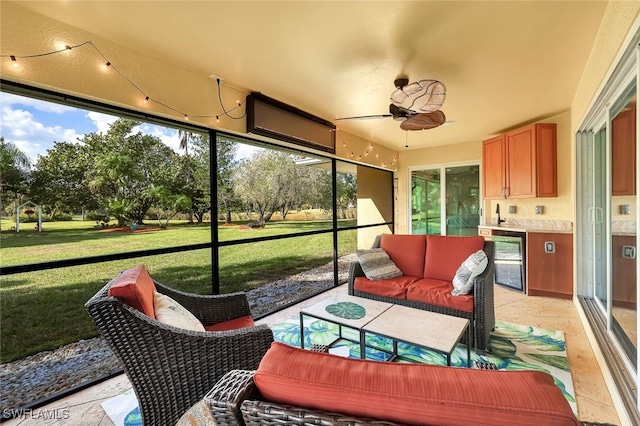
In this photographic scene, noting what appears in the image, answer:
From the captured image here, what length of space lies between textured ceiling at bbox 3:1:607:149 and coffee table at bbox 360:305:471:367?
6.72 ft

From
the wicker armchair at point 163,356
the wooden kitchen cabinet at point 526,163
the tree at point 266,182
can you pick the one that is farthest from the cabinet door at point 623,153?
the tree at point 266,182

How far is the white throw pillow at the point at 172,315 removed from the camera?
1.44m

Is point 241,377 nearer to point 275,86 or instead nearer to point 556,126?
point 275,86

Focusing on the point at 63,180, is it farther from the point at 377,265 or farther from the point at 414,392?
the point at 377,265

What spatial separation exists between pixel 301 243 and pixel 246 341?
110 inches

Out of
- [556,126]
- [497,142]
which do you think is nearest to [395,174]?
[497,142]

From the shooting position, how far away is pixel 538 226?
13.7 ft

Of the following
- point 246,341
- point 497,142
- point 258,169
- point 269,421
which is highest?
point 497,142

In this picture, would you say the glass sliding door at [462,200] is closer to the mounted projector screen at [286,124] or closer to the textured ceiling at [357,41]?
the textured ceiling at [357,41]

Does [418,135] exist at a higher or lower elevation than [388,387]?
higher

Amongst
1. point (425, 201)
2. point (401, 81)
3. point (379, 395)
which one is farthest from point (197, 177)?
point (425, 201)

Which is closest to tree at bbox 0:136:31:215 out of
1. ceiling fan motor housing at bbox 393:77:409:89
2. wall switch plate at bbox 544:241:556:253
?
ceiling fan motor housing at bbox 393:77:409:89

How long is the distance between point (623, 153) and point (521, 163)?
2.20 metres

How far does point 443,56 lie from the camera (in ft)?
7.43
